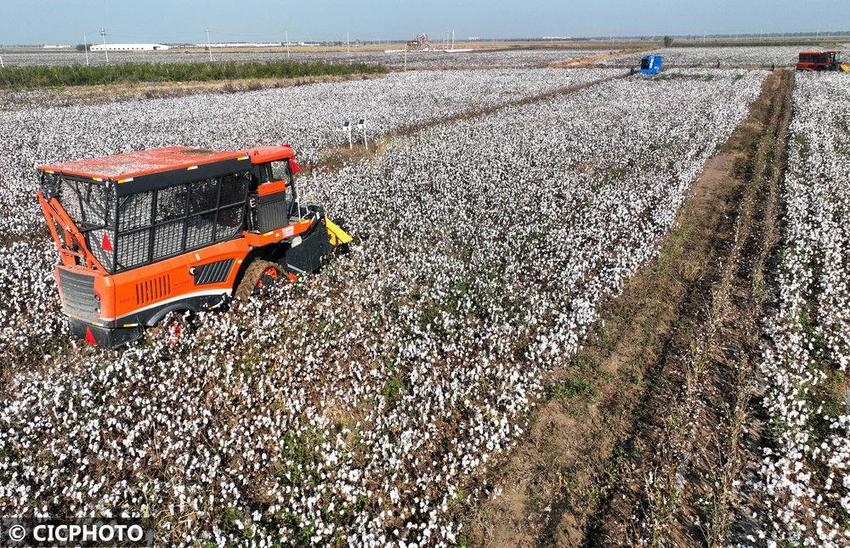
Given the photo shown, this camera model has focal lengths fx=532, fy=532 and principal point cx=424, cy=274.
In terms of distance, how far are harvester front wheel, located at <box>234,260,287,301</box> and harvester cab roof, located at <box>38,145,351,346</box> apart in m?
0.02

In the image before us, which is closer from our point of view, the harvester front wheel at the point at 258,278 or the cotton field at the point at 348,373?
the cotton field at the point at 348,373

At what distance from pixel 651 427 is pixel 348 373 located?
4.43 meters

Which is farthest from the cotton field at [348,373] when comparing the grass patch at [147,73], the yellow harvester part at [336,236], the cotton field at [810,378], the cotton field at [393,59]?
the cotton field at [393,59]

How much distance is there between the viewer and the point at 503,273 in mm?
11703

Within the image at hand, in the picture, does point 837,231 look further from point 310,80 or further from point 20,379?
point 310,80

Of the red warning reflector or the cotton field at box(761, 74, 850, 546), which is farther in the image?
the red warning reflector

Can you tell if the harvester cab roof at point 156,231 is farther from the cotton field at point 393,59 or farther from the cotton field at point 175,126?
the cotton field at point 393,59

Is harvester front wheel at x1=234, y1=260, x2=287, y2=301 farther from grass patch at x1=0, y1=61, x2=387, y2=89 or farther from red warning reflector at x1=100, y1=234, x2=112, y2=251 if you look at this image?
grass patch at x1=0, y1=61, x2=387, y2=89

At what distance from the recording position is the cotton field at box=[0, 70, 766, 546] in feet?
20.1

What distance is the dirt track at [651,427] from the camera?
5.95 meters

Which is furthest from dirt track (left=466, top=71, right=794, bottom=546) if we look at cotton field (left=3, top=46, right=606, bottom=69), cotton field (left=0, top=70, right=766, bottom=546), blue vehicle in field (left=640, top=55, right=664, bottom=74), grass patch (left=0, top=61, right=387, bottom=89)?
cotton field (left=3, top=46, right=606, bottom=69)

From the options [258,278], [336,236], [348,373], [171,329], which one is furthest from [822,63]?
[171,329]

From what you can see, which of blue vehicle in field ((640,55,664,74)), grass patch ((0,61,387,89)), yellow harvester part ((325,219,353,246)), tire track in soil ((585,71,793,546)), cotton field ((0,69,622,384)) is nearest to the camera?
tire track in soil ((585,71,793,546))

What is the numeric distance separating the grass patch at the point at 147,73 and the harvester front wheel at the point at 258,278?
1965 inches
